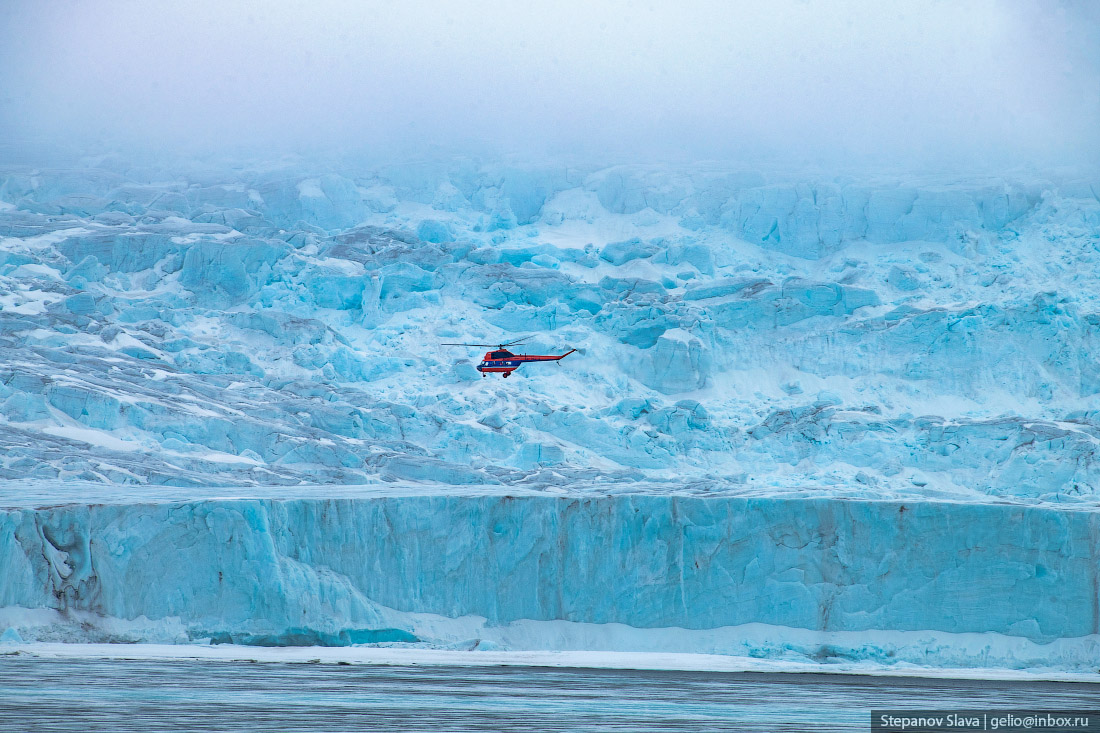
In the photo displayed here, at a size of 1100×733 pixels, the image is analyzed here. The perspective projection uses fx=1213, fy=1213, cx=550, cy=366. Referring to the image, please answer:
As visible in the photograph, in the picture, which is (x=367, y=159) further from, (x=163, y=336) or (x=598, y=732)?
(x=598, y=732)

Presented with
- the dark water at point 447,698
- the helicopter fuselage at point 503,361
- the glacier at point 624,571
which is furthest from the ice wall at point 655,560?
the helicopter fuselage at point 503,361

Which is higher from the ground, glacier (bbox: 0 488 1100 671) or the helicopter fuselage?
the helicopter fuselage

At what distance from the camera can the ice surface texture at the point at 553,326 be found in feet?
96.0

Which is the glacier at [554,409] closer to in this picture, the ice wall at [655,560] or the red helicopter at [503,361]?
the ice wall at [655,560]

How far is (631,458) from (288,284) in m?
12.0

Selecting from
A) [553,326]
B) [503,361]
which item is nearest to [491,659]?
[503,361]

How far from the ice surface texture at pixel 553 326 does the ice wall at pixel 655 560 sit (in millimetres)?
6819

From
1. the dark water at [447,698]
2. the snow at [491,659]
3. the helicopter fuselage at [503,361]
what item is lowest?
the snow at [491,659]

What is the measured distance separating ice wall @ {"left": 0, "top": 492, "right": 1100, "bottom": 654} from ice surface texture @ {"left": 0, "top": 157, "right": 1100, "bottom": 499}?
682cm

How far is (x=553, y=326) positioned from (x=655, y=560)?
17.4 m

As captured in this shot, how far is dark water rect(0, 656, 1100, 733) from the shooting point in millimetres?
9289

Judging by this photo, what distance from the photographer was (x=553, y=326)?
37.5 metres

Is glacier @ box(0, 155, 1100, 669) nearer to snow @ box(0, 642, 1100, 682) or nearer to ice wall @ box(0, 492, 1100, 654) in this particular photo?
ice wall @ box(0, 492, 1100, 654)

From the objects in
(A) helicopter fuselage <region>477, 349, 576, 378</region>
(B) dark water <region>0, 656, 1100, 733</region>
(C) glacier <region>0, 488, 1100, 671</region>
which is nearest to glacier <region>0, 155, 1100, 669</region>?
(C) glacier <region>0, 488, 1100, 671</region>
